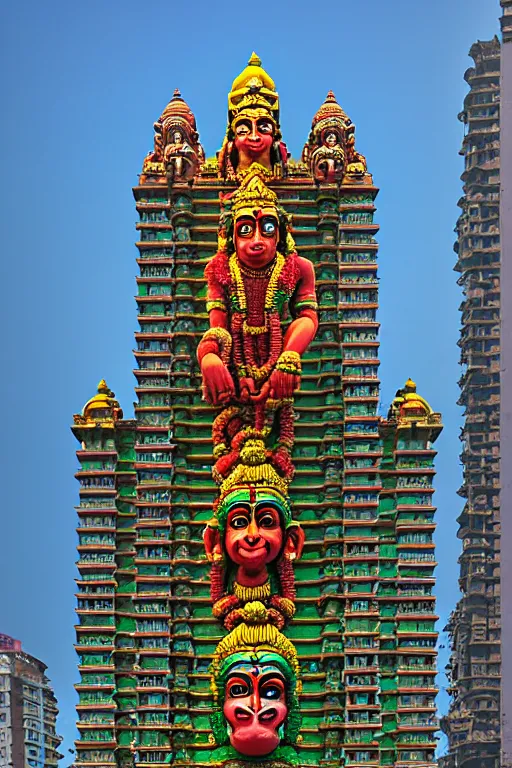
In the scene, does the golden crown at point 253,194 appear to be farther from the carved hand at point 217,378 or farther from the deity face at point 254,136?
the carved hand at point 217,378

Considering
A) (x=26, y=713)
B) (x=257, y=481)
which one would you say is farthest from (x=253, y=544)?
(x=26, y=713)

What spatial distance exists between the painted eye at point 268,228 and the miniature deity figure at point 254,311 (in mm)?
12

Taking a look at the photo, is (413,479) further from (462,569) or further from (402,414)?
(462,569)

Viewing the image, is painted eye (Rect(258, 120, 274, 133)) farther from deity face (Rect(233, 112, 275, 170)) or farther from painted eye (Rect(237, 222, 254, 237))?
painted eye (Rect(237, 222, 254, 237))

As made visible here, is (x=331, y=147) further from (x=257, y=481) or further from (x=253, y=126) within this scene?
(x=257, y=481)

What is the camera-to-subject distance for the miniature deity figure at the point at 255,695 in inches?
1264

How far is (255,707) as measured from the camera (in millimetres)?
32125

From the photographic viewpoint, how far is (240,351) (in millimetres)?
34000

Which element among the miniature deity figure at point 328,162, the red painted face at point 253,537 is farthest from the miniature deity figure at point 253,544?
the miniature deity figure at point 328,162

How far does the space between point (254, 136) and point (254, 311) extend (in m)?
2.32

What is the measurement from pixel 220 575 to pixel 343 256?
4723 mm

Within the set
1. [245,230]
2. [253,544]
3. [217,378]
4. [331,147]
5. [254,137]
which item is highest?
[331,147]

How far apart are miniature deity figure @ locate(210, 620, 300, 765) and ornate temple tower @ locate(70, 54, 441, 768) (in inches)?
1.6

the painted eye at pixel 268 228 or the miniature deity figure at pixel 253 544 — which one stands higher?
the painted eye at pixel 268 228
